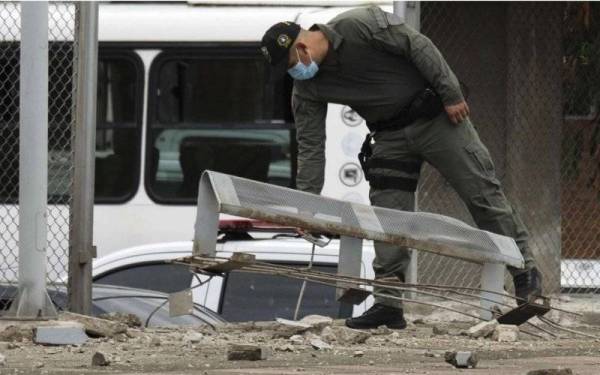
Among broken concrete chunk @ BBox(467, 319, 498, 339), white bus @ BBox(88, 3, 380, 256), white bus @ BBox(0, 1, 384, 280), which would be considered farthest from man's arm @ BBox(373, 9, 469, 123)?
white bus @ BBox(88, 3, 380, 256)

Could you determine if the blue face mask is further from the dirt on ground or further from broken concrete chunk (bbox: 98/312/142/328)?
broken concrete chunk (bbox: 98/312/142/328)

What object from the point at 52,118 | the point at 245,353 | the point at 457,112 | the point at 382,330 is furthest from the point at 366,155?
the point at 52,118

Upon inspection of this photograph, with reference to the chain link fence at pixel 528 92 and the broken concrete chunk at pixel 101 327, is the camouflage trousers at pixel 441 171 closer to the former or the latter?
the broken concrete chunk at pixel 101 327

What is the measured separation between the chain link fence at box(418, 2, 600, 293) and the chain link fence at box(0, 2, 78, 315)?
2489 millimetres

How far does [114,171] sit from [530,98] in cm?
343

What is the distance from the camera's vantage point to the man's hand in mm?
7520

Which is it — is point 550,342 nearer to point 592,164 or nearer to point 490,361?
point 490,361

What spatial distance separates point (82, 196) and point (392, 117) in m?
1.75

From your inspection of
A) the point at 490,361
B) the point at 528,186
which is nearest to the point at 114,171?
the point at 528,186

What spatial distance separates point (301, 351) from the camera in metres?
7.00

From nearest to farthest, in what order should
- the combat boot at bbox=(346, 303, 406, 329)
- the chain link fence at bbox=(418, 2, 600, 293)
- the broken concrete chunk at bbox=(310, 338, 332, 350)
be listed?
the broken concrete chunk at bbox=(310, 338, 332, 350)
the combat boot at bbox=(346, 303, 406, 329)
the chain link fence at bbox=(418, 2, 600, 293)

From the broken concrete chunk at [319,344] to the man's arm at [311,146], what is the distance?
873 millimetres

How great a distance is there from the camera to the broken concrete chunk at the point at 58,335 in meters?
7.20

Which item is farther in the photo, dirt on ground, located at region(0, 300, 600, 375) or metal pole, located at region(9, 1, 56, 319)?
metal pole, located at region(9, 1, 56, 319)
